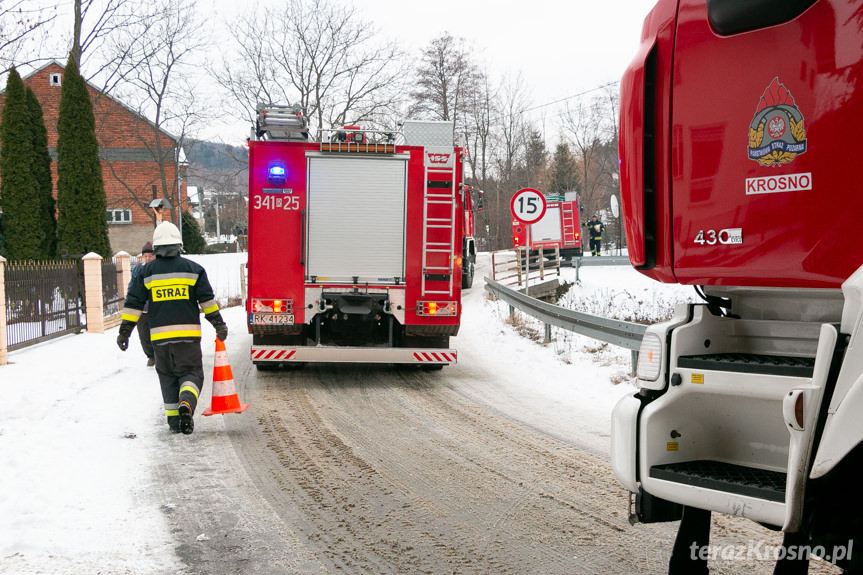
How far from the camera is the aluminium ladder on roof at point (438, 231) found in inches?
395

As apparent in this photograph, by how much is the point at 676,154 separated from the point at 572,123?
62050mm

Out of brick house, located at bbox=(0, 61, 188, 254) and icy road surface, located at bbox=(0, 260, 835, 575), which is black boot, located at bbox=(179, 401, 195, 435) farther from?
brick house, located at bbox=(0, 61, 188, 254)

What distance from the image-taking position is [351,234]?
1000cm

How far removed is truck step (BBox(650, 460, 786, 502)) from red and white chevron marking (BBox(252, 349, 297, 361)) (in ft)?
24.0

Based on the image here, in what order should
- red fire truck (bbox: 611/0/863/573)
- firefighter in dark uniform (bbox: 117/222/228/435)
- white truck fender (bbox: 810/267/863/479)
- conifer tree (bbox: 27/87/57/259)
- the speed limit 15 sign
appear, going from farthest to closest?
conifer tree (bbox: 27/87/57/259) < the speed limit 15 sign < firefighter in dark uniform (bbox: 117/222/228/435) < red fire truck (bbox: 611/0/863/573) < white truck fender (bbox: 810/267/863/479)

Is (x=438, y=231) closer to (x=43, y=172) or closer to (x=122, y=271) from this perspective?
(x=122, y=271)

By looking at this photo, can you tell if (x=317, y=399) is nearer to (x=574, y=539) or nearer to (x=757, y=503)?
(x=574, y=539)

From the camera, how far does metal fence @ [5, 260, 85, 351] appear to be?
1273 centimetres

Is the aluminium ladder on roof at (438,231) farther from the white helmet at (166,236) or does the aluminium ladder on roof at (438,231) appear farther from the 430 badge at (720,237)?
the 430 badge at (720,237)

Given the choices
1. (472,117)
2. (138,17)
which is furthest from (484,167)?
(138,17)

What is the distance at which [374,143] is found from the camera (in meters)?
10.1

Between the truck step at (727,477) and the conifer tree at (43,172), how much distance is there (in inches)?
839

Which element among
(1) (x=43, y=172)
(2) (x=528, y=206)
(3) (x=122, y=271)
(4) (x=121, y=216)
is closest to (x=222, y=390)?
(2) (x=528, y=206)

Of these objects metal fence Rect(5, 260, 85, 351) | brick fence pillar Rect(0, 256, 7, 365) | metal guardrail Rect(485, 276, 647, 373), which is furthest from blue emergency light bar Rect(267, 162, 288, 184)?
metal fence Rect(5, 260, 85, 351)
